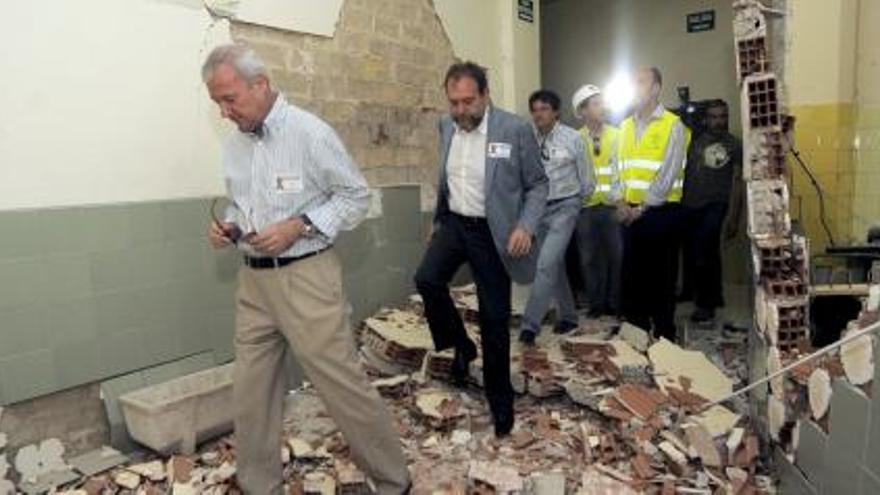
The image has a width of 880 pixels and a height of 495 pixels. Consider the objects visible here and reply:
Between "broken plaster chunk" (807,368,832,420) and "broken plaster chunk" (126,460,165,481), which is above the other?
"broken plaster chunk" (807,368,832,420)

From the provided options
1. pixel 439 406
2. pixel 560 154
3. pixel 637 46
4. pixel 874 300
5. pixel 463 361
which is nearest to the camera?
pixel 874 300

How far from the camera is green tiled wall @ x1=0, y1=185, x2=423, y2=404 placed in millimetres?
2916

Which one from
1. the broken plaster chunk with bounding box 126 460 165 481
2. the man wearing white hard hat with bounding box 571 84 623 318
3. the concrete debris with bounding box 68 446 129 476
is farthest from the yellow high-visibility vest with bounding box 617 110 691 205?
the concrete debris with bounding box 68 446 129 476

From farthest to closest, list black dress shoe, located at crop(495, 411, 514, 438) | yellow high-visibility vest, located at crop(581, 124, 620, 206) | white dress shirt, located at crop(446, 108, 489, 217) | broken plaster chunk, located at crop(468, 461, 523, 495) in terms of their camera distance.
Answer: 1. yellow high-visibility vest, located at crop(581, 124, 620, 206)
2. black dress shoe, located at crop(495, 411, 514, 438)
3. white dress shirt, located at crop(446, 108, 489, 217)
4. broken plaster chunk, located at crop(468, 461, 523, 495)

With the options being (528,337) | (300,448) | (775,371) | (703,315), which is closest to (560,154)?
(528,337)

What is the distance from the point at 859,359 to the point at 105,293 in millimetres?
2868

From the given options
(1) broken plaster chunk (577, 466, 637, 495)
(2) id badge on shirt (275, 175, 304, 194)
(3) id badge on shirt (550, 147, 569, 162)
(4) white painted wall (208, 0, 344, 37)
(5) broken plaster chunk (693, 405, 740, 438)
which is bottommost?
(1) broken plaster chunk (577, 466, 637, 495)

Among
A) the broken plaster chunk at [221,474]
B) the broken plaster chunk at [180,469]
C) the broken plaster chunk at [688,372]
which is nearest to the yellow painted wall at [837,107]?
the broken plaster chunk at [688,372]

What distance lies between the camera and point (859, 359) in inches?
82.9

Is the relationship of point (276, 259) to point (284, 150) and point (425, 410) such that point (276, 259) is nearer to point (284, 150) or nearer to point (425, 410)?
point (284, 150)

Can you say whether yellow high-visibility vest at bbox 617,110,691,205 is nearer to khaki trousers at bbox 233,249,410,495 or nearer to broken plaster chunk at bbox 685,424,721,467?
broken plaster chunk at bbox 685,424,721,467

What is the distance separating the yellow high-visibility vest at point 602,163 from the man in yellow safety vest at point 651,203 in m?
0.49

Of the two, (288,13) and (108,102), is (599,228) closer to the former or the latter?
(288,13)

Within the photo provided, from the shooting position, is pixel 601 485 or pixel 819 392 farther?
pixel 601 485
